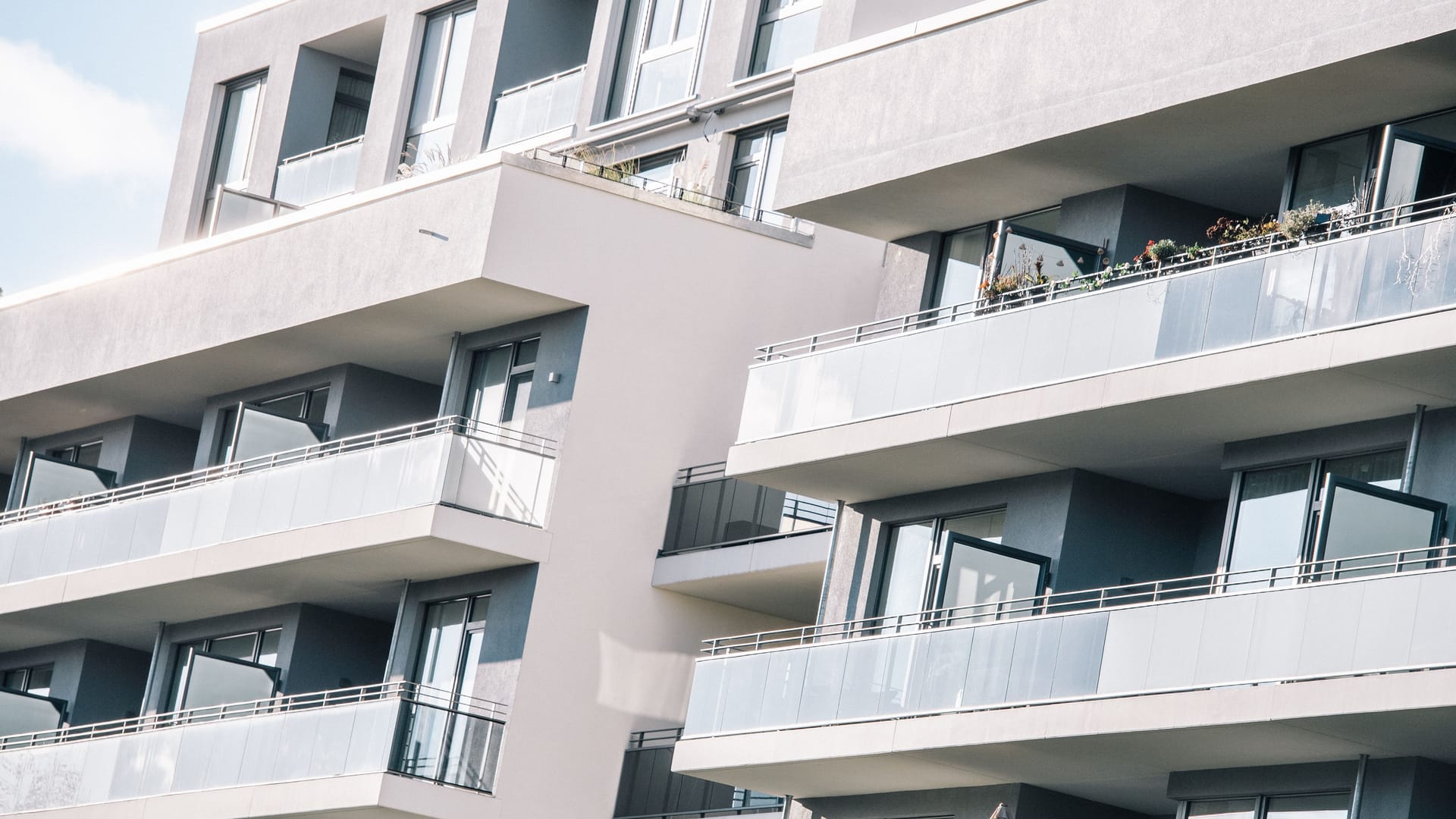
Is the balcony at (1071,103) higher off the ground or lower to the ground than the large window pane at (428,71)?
lower

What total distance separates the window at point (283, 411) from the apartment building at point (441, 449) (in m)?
0.05

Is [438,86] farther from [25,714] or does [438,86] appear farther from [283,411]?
[25,714]

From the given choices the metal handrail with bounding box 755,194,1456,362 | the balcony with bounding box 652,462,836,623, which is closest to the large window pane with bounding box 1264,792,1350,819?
the metal handrail with bounding box 755,194,1456,362

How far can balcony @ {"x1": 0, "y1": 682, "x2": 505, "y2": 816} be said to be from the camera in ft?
93.1

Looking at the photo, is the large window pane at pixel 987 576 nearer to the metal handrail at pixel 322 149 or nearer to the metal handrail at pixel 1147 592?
the metal handrail at pixel 1147 592

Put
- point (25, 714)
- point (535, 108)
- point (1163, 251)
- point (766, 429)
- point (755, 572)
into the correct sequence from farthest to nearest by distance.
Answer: point (25, 714), point (535, 108), point (755, 572), point (766, 429), point (1163, 251)

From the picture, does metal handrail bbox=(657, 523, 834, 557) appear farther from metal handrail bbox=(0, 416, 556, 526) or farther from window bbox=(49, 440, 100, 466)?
window bbox=(49, 440, 100, 466)

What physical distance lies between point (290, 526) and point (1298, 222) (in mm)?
14231

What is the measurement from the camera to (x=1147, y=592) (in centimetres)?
2228

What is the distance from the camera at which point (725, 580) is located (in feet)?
96.2

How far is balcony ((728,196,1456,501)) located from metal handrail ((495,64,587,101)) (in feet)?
30.2

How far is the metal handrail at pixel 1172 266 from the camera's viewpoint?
21.5m

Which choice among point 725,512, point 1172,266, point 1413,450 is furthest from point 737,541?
point 1413,450

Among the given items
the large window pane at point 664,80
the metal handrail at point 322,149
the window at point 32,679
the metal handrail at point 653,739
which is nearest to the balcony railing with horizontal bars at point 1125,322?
the metal handrail at point 653,739
